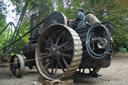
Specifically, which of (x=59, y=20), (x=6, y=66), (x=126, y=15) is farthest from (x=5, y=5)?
(x=126, y=15)

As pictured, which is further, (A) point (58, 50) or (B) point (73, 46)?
(A) point (58, 50)

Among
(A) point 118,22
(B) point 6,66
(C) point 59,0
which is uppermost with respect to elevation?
(C) point 59,0

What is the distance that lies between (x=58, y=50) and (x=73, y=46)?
0.83 metres

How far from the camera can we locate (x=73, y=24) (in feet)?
19.2

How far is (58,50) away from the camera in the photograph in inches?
200

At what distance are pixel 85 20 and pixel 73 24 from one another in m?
0.56

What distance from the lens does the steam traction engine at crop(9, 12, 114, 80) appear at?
14.9ft

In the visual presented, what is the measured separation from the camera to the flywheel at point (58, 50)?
14.7 ft

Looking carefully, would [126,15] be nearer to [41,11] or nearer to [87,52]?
[41,11]

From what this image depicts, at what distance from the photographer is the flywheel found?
448 cm

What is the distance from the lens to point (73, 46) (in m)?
4.39

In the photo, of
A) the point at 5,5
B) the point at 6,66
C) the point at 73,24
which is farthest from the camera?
the point at 6,66

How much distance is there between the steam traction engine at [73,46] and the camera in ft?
14.9

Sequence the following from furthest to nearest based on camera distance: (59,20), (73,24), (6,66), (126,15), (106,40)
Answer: (126,15) < (6,66) < (73,24) < (59,20) < (106,40)
